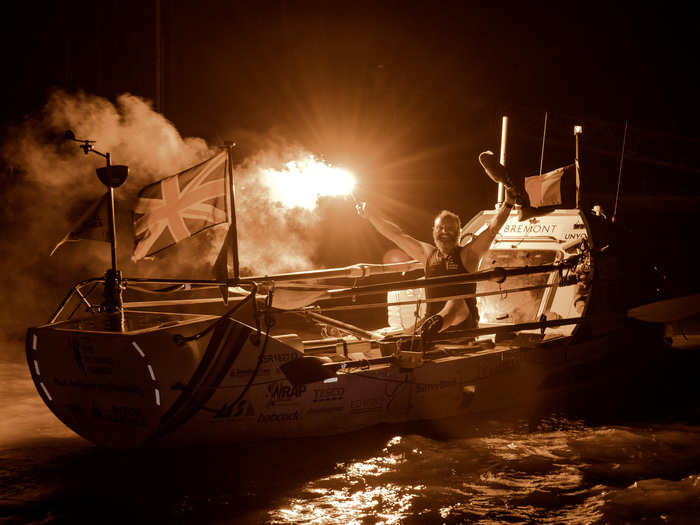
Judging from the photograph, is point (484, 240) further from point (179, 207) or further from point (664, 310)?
point (179, 207)

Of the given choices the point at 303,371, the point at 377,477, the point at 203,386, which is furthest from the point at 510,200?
the point at 203,386

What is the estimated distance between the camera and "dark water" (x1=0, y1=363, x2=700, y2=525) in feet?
19.7

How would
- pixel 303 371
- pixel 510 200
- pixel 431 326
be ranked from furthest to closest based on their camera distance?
pixel 510 200 → pixel 431 326 → pixel 303 371

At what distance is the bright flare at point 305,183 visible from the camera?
9.74m

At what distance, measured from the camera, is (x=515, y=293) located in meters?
10.8

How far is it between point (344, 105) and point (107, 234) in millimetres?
13722

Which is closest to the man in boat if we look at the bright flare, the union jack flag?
the bright flare

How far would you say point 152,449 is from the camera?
278 inches

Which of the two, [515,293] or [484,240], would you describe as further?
[515,293]

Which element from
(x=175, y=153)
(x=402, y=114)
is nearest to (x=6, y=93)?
(x=175, y=153)

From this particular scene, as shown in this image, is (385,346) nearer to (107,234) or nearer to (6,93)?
(107,234)

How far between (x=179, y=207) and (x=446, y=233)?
358 centimetres

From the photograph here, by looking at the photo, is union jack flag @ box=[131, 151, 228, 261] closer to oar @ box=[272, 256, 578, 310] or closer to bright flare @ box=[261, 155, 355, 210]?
oar @ box=[272, 256, 578, 310]

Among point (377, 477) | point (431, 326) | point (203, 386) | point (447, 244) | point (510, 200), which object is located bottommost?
point (377, 477)
